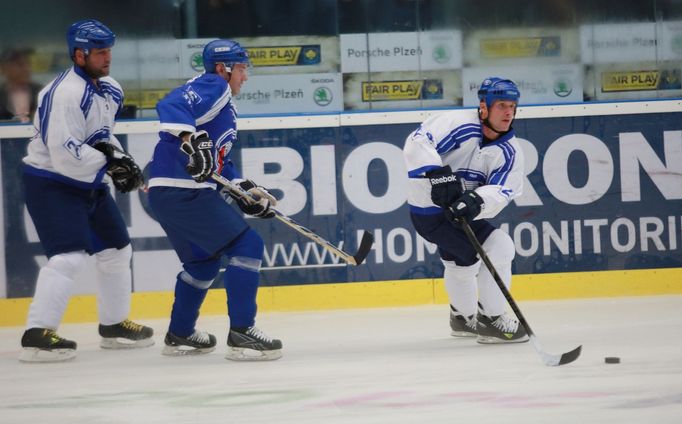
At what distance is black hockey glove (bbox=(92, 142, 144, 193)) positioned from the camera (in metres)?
4.76

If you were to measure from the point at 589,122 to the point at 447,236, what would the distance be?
1721 mm

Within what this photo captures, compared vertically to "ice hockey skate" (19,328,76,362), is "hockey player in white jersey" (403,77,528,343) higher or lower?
higher

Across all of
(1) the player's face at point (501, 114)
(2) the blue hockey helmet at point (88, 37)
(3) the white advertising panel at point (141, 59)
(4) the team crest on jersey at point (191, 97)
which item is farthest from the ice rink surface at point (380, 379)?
(3) the white advertising panel at point (141, 59)

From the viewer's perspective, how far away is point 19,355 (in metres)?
4.84

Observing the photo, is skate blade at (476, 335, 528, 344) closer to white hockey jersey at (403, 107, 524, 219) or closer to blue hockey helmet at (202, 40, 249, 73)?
white hockey jersey at (403, 107, 524, 219)

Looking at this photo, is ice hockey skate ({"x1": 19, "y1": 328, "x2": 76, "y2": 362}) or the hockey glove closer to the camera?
the hockey glove

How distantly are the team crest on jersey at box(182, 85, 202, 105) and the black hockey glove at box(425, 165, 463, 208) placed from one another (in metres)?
0.93

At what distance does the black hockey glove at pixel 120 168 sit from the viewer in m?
4.76

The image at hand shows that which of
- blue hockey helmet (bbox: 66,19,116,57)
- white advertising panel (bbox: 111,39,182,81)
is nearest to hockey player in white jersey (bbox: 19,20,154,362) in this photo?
blue hockey helmet (bbox: 66,19,116,57)

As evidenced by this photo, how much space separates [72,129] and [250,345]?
1102 mm

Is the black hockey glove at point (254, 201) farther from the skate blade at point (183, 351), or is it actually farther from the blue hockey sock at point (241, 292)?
the skate blade at point (183, 351)

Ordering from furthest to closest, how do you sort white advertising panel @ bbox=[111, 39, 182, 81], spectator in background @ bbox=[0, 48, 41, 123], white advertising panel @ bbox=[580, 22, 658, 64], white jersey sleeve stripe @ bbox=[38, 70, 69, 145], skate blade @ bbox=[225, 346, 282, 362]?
1. white advertising panel @ bbox=[580, 22, 658, 64]
2. white advertising panel @ bbox=[111, 39, 182, 81]
3. spectator in background @ bbox=[0, 48, 41, 123]
4. white jersey sleeve stripe @ bbox=[38, 70, 69, 145]
5. skate blade @ bbox=[225, 346, 282, 362]

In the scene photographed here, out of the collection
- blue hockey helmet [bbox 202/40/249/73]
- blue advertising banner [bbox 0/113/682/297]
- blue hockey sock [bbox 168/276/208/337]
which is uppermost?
blue hockey helmet [bbox 202/40/249/73]

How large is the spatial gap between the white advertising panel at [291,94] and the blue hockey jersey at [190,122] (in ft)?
5.41
